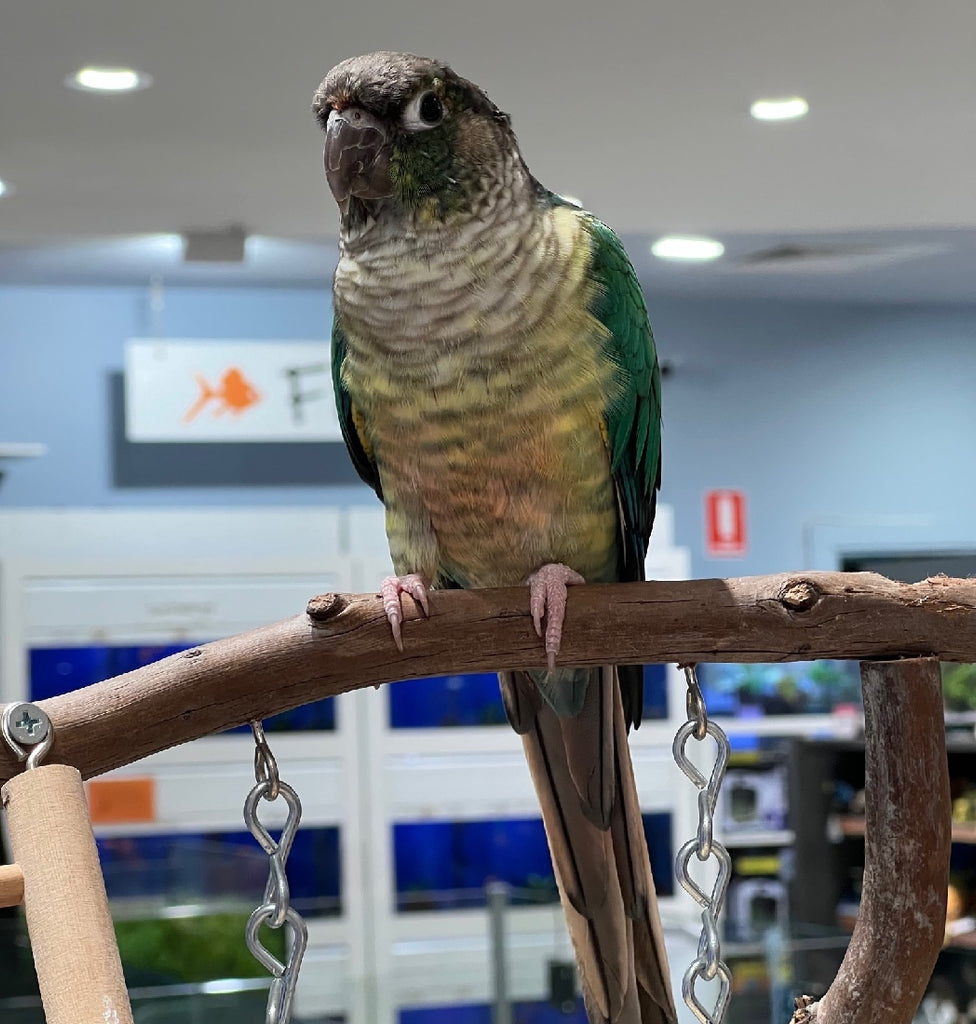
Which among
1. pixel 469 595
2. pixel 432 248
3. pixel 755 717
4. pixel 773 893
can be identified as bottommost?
pixel 773 893

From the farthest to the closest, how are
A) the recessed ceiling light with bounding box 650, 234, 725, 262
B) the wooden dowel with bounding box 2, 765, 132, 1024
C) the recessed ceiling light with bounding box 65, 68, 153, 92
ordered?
the recessed ceiling light with bounding box 650, 234, 725, 262
the recessed ceiling light with bounding box 65, 68, 153, 92
the wooden dowel with bounding box 2, 765, 132, 1024

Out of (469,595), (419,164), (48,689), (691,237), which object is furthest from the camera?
(691,237)

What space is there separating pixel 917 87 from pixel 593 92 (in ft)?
2.34

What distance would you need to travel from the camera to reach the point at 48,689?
4.46m

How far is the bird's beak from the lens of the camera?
1163mm

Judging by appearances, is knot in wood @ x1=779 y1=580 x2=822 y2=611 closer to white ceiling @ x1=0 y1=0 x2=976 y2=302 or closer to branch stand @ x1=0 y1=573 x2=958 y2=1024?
branch stand @ x1=0 y1=573 x2=958 y2=1024

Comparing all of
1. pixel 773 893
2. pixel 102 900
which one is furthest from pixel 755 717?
pixel 102 900

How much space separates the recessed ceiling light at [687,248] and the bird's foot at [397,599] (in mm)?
3789

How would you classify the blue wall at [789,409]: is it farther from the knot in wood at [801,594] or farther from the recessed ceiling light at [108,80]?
the knot in wood at [801,594]

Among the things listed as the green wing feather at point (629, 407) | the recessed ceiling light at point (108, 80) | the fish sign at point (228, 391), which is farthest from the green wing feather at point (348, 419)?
the fish sign at point (228, 391)

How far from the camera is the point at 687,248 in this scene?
502 centimetres

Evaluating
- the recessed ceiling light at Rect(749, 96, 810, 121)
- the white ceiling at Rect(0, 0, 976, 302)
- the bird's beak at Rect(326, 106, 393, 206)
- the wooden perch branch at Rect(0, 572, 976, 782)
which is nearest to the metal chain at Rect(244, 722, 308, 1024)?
the wooden perch branch at Rect(0, 572, 976, 782)

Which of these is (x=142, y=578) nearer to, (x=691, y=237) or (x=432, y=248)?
(x=691, y=237)

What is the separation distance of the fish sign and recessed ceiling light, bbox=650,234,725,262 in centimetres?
128
